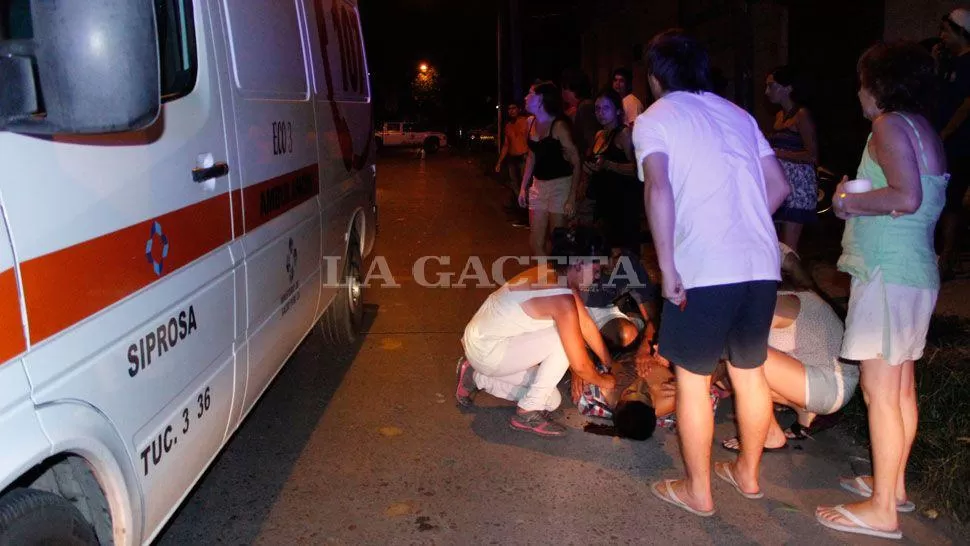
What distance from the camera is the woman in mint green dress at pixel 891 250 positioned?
9.83 feet

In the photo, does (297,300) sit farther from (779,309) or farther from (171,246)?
(779,309)

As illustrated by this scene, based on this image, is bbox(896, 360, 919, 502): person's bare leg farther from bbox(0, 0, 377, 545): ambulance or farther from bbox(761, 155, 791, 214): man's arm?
bbox(0, 0, 377, 545): ambulance

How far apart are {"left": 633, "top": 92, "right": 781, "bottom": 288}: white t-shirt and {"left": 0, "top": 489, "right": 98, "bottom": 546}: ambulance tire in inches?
84.7

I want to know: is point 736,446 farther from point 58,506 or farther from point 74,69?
point 74,69

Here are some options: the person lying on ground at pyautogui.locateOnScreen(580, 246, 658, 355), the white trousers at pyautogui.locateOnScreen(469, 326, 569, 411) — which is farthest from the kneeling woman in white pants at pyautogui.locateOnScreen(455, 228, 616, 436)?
the person lying on ground at pyautogui.locateOnScreen(580, 246, 658, 355)

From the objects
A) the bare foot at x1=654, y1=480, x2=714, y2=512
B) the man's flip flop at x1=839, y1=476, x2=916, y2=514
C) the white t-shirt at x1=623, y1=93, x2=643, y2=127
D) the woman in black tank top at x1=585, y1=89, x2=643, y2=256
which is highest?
the white t-shirt at x1=623, y1=93, x2=643, y2=127

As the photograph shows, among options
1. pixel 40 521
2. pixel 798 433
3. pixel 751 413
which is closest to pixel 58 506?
pixel 40 521

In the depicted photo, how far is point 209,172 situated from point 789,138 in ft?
14.5

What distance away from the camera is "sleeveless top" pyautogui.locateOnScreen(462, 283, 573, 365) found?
4.34 m

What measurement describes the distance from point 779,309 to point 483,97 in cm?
5524

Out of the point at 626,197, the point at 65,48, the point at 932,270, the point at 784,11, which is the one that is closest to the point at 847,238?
the point at 932,270

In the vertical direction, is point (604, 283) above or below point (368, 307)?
above

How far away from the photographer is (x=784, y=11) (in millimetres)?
12055

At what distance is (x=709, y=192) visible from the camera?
3.13m
